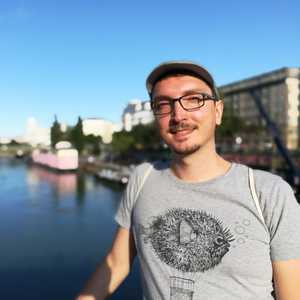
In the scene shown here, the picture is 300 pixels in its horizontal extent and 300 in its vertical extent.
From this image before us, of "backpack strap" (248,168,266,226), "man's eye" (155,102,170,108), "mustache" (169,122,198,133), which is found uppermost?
"man's eye" (155,102,170,108)

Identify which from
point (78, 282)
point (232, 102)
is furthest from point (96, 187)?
point (232, 102)

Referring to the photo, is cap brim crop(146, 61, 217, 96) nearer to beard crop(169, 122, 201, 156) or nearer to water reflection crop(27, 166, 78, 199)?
Result: beard crop(169, 122, 201, 156)

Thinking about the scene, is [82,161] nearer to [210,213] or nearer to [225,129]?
[225,129]

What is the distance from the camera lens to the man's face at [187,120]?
108 centimetres

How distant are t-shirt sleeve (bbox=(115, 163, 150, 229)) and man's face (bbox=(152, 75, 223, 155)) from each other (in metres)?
0.19

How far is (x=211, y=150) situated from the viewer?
1119mm

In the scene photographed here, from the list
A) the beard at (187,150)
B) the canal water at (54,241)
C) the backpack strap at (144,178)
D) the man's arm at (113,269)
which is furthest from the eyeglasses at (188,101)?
the canal water at (54,241)

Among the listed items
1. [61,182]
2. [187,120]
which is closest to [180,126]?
[187,120]

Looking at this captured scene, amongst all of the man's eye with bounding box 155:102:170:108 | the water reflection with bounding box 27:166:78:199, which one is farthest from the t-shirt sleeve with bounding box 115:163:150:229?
the water reflection with bounding box 27:166:78:199

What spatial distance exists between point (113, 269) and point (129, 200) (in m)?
0.24

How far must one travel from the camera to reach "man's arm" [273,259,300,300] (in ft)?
3.15

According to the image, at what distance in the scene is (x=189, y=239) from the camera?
1.06 m

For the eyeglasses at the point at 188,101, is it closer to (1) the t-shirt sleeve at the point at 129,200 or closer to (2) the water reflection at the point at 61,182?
(1) the t-shirt sleeve at the point at 129,200

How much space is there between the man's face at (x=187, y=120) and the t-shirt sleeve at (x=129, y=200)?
193mm
